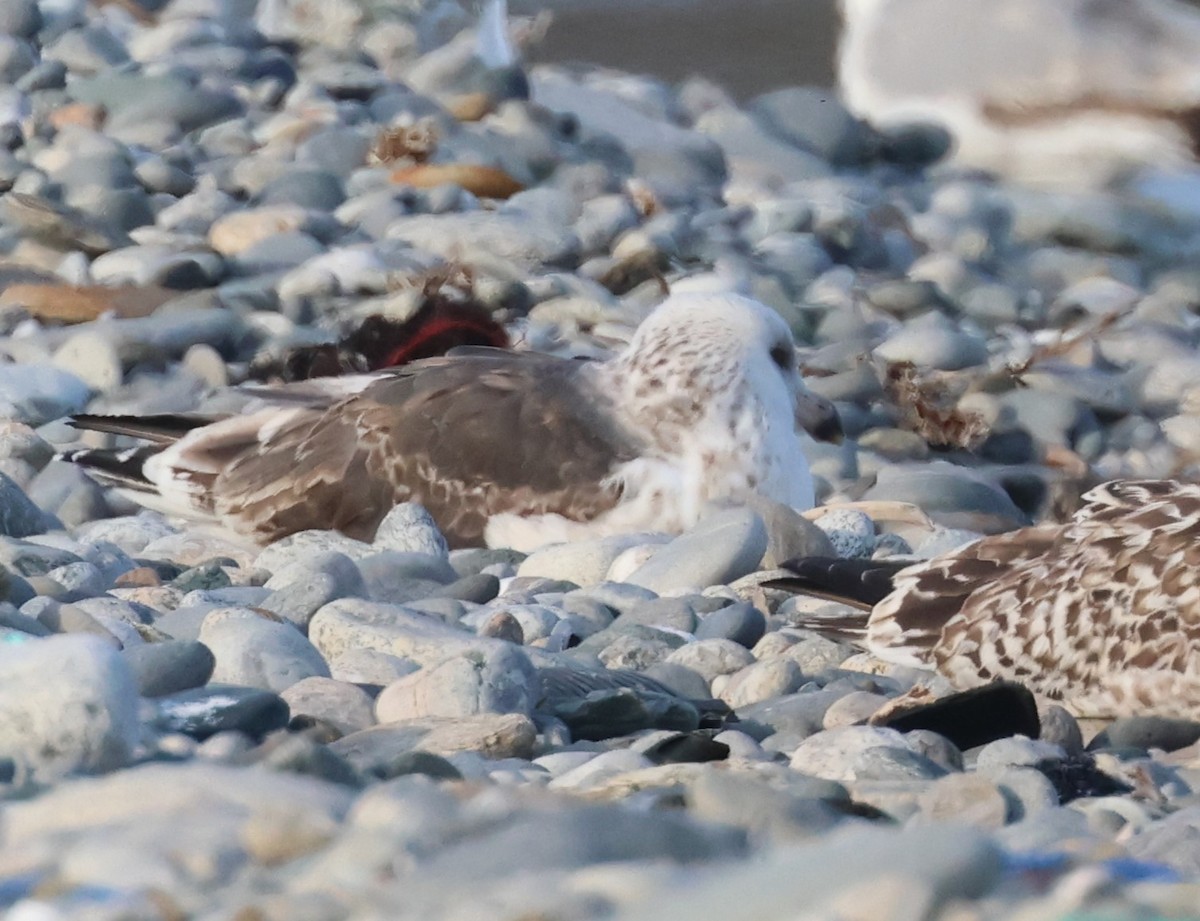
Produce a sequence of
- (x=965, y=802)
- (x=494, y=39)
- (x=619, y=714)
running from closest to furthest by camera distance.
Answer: (x=965, y=802), (x=619, y=714), (x=494, y=39)

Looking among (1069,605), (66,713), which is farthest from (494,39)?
(66,713)

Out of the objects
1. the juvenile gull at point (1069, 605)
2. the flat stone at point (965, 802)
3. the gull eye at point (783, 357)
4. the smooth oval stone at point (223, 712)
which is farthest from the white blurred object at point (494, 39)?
the flat stone at point (965, 802)

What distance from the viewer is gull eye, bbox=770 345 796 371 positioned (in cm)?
604

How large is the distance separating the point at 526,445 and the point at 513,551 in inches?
10.2

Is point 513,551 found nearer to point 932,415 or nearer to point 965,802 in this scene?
point 932,415

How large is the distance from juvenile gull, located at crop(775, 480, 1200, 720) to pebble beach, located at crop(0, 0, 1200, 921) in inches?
3.3

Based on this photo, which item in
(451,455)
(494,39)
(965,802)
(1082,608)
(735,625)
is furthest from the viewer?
(494,39)

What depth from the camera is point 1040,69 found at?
625cm

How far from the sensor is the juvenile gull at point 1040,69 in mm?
6086

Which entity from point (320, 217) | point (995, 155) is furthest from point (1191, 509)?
point (320, 217)

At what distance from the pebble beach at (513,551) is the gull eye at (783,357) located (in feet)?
1.62

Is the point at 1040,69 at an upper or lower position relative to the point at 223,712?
upper

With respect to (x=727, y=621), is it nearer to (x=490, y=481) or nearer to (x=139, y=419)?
(x=490, y=481)

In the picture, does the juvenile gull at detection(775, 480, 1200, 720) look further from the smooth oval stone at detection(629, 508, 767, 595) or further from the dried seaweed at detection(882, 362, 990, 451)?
the dried seaweed at detection(882, 362, 990, 451)
